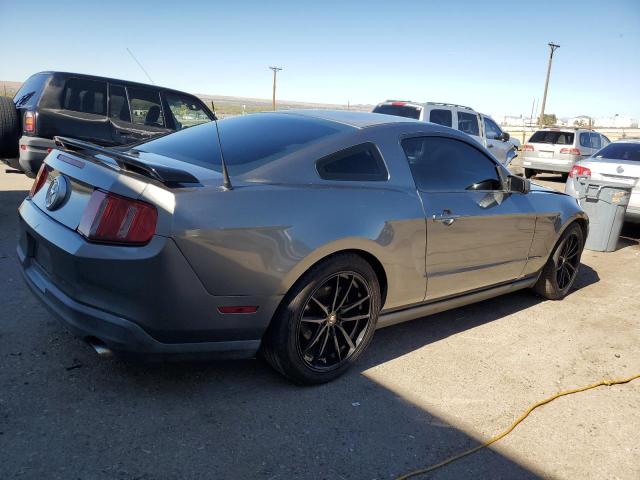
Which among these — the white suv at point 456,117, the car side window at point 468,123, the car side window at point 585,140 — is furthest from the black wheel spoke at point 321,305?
the car side window at point 585,140

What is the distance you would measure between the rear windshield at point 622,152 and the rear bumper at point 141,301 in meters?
7.45

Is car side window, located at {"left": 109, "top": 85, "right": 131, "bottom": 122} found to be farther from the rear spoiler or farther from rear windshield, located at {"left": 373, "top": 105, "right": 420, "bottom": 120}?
the rear spoiler

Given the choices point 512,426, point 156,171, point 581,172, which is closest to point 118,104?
point 156,171

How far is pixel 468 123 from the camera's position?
11977 millimetres

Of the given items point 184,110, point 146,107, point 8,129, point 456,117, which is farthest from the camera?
point 456,117

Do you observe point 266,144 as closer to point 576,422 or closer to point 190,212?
point 190,212

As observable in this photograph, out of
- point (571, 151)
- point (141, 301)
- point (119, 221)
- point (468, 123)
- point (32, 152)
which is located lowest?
point (141, 301)

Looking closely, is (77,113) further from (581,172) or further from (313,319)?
(581,172)

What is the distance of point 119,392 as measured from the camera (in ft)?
8.86

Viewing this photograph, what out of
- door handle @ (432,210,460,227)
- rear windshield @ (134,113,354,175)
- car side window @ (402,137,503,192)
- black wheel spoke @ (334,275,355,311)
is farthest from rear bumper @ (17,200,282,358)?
car side window @ (402,137,503,192)

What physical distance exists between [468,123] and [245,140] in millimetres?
9897

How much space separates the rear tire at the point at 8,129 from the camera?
654 centimetres

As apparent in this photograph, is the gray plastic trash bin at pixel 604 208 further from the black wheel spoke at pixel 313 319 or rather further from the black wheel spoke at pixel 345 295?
the black wheel spoke at pixel 313 319

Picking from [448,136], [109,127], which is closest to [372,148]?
[448,136]
